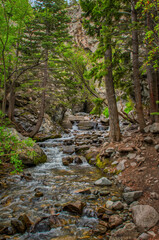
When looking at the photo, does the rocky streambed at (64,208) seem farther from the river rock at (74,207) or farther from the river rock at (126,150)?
the river rock at (126,150)

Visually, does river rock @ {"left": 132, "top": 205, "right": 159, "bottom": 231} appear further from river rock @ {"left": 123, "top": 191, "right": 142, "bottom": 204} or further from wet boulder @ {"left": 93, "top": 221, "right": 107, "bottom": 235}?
wet boulder @ {"left": 93, "top": 221, "right": 107, "bottom": 235}

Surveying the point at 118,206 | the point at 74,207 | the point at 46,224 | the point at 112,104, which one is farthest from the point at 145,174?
the point at 112,104

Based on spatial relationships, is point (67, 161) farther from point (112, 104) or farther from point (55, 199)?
point (112, 104)

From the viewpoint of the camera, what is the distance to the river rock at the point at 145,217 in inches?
120

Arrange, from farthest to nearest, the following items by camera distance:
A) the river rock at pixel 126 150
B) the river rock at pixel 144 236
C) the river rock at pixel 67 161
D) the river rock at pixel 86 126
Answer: the river rock at pixel 86 126
the river rock at pixel 67 161
the river rock at pixel 126 150
the river rock at pixel 144 236

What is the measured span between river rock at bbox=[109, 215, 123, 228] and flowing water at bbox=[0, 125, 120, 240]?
0.35 metres

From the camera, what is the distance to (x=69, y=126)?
80.5 ft

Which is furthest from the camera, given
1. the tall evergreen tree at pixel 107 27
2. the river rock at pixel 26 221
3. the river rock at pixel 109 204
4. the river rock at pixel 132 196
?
the tall evergreen tree at pixel 107 27

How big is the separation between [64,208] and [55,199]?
0.65m

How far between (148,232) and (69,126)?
2190cm

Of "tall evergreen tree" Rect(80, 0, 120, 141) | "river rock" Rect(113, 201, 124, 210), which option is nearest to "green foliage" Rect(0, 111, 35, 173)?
"river rock" Rect(113, 201, 124, 210)

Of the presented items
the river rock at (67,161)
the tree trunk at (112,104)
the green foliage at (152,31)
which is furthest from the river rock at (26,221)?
the tree trunk at (112,104)

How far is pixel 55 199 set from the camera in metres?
4.52

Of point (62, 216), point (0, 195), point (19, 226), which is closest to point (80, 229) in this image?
point (62, 216)
